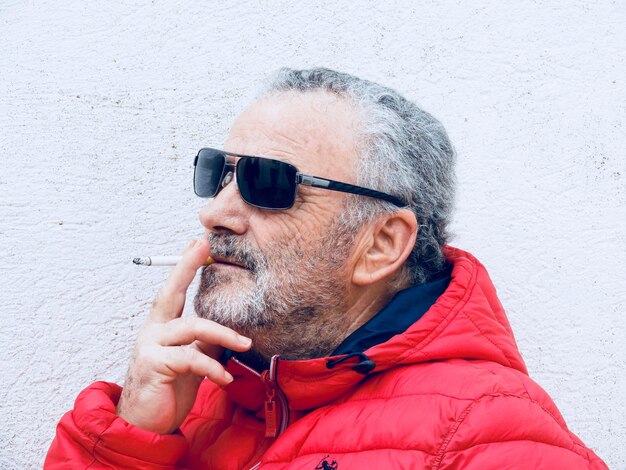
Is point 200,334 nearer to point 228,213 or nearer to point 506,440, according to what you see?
point 228,213

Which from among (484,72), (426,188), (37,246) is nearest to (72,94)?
(37,246)

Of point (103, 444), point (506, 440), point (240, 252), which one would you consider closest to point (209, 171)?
point (240, 252)

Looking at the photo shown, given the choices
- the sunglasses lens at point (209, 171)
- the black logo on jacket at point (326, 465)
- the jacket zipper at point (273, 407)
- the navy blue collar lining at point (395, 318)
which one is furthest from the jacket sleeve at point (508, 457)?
the sunglasses lens at point (209, 171)

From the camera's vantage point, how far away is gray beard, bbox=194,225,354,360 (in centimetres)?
185

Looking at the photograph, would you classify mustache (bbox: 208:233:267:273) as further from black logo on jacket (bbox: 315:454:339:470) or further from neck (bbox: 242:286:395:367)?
black logo on jacket (bbox: 315:454:339:470)

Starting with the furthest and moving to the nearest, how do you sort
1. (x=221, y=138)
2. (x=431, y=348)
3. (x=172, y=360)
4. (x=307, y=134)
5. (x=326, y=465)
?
(x=221, y=138) → (x=307, y=134) → (x=172, y=360) → (x=431, y=348) → (x=326, y=465)

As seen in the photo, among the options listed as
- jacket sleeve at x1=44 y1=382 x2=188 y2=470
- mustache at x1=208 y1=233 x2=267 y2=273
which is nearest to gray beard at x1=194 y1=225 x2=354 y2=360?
mustache at x1=208 y1=233 x2=267 y2=273

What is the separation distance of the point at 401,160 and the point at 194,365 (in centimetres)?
96

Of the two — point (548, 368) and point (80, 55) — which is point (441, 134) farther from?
point (80, 55)

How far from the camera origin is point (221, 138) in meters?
2.63

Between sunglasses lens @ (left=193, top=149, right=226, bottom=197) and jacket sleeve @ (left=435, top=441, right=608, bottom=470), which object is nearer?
jacket sleeve @ (left=435, top=441, right=608, bottom=470)

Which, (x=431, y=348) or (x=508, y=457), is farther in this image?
(x=431, y=348)

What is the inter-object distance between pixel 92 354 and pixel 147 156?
34.7 inches

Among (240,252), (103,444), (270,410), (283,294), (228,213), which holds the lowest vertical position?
(103,444)
